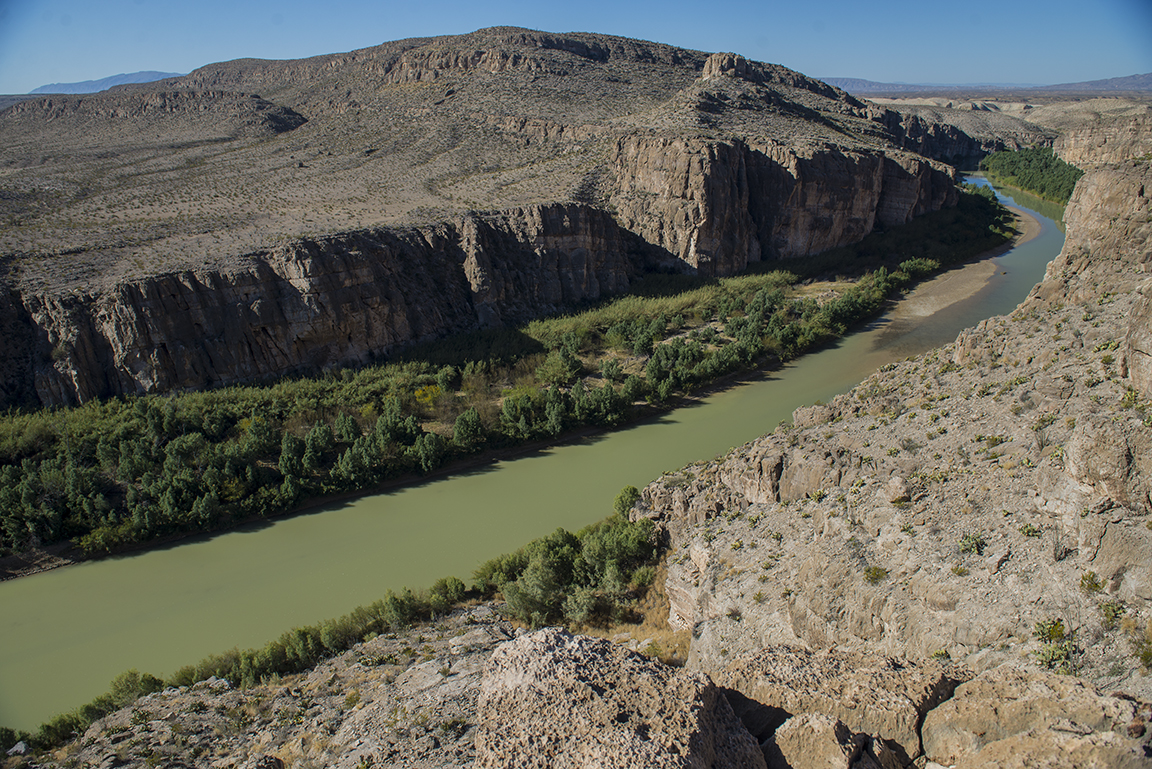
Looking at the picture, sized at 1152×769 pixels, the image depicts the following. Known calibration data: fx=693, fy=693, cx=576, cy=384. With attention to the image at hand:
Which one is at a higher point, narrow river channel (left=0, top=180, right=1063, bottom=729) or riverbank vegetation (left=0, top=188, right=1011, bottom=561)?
riverbank vegetation (left=0, top=188, right=1011, bottom=561)

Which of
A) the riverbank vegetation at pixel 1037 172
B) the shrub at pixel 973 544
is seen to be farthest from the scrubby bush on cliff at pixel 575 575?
the riverbank vegetation at pixel 1037 172

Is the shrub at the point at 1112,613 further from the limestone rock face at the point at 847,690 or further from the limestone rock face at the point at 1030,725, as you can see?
the limestone rock face at the point at 847,690

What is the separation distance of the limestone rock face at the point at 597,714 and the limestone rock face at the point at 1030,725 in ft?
8.74

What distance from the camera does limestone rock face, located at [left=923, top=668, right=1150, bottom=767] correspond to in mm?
7988

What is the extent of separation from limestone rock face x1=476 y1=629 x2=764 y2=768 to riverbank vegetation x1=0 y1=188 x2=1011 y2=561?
64.2 feet

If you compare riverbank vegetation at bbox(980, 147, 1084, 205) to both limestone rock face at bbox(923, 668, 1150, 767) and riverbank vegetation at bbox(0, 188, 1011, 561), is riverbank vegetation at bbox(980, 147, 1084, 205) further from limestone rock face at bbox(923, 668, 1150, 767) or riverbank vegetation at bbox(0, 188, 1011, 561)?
limestone rock face at bbox(923, 668, 1150, 767)

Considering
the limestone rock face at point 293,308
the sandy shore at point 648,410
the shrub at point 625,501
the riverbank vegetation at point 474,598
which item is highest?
the limestone rock face at point 293,308

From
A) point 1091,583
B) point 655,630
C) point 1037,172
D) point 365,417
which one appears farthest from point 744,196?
point 1037,172

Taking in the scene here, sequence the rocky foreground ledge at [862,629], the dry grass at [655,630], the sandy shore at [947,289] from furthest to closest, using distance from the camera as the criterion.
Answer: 1. the sandy shore at [947,289]
2. the dry grass at [655,630]
3. the rocky foreground ledge at [862,629]

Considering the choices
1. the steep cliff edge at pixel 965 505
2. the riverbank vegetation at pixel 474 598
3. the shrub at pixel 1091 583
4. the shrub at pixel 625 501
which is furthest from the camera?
the shrub at pixel 625 501

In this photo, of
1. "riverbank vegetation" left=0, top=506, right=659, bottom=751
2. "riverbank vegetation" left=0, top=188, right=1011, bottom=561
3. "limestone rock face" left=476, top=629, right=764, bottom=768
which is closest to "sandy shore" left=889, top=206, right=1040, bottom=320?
"riverbank vegetation" left=0, top=188, right=1011, bottom=561

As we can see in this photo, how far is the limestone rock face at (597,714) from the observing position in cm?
952

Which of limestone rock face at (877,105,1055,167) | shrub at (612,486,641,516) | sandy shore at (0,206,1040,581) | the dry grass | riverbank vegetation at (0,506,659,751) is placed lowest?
the dry grass

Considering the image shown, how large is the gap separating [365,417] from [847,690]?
87.2ft
